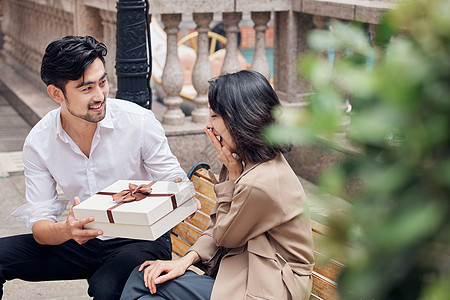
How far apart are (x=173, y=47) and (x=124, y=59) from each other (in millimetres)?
1942

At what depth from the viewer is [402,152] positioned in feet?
2.31

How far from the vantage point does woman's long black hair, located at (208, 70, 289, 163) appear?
2447 mm

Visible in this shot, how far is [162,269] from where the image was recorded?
8.32 feet

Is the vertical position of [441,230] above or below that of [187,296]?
above

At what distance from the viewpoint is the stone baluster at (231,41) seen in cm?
571

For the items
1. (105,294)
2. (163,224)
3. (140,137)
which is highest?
(140,137)

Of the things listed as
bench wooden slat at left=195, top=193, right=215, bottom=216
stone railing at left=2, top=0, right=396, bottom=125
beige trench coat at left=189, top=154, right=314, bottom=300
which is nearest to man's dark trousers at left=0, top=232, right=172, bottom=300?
bench wooden slat at left=195, top=193, right=215, bottom=216

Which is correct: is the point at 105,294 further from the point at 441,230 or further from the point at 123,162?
the point at 441,230

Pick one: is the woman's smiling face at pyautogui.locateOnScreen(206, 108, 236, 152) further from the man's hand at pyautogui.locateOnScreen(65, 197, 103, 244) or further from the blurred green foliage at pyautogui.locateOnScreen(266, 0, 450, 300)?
the blurred green foliage at pyautogui.locateOnScreen(266, 0, 450, 300)

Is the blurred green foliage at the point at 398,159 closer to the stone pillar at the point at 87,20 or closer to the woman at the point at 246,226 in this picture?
the woman at the point at 246,226

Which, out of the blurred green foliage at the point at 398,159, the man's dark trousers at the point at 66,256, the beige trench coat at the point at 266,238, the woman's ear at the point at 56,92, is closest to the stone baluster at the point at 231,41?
the woman's ear at the point at 56,92

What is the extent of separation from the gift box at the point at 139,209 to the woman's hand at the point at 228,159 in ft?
0.85

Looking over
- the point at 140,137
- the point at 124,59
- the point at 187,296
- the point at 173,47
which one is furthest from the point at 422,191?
the point at 173,47

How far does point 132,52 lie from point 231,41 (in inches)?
86.0
